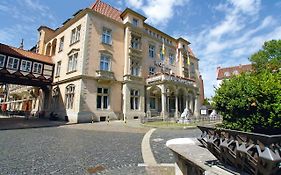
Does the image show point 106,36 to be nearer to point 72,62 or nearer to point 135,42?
point 135,42

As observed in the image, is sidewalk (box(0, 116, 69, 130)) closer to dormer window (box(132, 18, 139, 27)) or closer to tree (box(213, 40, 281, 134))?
tree (box(213, 40, 281, 134))

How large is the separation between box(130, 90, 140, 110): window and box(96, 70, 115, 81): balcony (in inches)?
147

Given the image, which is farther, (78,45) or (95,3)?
(95,3)

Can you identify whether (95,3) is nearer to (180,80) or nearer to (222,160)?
(180,80)

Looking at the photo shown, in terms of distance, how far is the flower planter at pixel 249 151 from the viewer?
1.66 metres

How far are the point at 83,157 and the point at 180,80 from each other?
21824mm

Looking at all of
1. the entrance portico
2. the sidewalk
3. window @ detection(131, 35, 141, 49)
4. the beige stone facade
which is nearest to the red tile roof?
the beige stone facade

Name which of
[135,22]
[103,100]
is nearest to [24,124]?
[103,100]

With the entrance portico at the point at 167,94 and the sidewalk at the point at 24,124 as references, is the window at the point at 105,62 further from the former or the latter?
the sidewalk at the point at 24,124

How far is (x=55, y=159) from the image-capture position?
5766 mm

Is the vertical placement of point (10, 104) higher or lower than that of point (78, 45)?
lower

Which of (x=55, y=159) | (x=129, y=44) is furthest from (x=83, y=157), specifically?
(x=129, y=44)

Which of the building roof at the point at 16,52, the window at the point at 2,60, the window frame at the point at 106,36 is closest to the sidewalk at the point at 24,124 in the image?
the window at the point at 2,60

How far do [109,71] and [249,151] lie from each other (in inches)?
839
